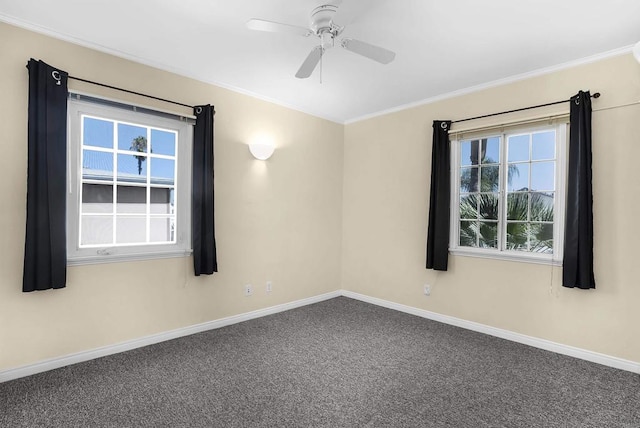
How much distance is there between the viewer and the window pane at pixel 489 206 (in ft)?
11.6

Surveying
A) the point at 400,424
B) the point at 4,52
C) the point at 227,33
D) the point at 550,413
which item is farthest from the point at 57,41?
the point at 550,413

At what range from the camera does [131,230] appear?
3039mm

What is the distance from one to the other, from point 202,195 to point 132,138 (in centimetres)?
80

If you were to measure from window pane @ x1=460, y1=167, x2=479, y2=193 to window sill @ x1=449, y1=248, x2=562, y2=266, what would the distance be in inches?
26.9

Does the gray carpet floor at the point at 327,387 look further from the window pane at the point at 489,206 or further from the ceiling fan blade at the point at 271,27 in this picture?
the ceiling fan blade at the point at 271,27

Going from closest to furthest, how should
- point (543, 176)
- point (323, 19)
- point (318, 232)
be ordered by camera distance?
1. point (323, 19)
2. point (543, 176)
3. point (318, 232)

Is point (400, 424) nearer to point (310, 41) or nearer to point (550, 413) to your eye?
point (550, 413)

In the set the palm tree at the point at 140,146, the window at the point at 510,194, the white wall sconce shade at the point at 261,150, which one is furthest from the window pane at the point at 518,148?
the palm tree at the point at 140,146

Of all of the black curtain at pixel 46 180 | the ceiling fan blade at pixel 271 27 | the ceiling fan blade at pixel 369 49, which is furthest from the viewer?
the black curtain at pixel 46 180

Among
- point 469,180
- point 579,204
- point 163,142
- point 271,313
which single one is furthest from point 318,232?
point 579,204

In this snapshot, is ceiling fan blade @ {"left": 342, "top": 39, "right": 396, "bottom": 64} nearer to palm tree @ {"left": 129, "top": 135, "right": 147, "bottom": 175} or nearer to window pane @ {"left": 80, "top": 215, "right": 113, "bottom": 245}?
palm tree @ {"left": 129, "top": 135, "right": 147, "bottom": 175}

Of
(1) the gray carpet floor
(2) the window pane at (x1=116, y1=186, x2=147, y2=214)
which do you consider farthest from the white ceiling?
(1) the gray carpet floor

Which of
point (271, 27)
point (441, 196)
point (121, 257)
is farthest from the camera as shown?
point (441, 196)

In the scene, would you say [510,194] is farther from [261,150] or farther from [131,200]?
[131,200]
